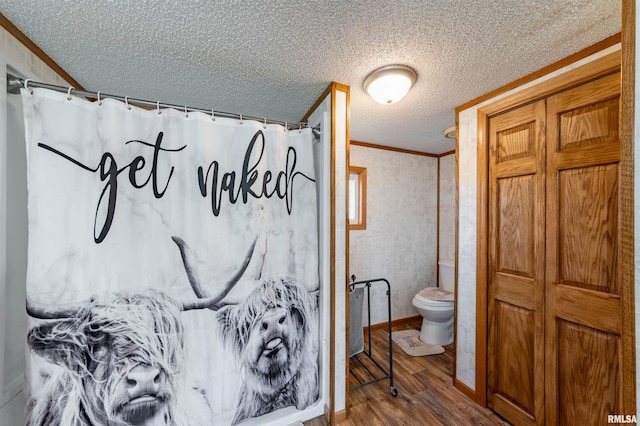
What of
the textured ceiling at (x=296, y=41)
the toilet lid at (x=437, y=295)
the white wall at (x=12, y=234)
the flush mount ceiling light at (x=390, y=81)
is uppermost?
the textured ceiling at (x=296, y=41)

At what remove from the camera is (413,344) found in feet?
7.98

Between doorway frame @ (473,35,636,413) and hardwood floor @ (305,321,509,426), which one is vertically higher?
doorway frame @ (473,35,636,413)

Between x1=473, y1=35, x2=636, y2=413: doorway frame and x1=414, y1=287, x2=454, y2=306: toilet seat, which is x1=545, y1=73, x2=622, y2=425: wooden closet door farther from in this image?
x1=414, y1=287, x2=454, y2=306: toilet seat

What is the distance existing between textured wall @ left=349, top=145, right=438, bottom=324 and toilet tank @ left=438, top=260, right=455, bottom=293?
0.16m

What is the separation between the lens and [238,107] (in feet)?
5.89

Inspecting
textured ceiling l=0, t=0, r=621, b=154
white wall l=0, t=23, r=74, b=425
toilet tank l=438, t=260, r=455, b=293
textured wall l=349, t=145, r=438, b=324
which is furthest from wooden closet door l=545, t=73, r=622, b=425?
white wall l=0, t=23, r=74, b=425

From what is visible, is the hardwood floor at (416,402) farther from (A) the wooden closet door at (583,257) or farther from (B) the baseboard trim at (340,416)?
(A) the wooden closet door at (583,257)

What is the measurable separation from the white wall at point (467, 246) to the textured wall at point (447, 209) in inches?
50.4

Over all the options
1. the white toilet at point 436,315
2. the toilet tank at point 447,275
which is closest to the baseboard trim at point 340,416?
the white toilet at point 436,315

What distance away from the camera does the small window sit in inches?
107

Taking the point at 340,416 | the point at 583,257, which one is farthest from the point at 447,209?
the point at 340,416

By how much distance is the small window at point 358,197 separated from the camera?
2.73 m

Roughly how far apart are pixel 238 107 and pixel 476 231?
6.36ft

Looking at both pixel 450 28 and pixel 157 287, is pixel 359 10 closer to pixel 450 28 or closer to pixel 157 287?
pixel 450 28
